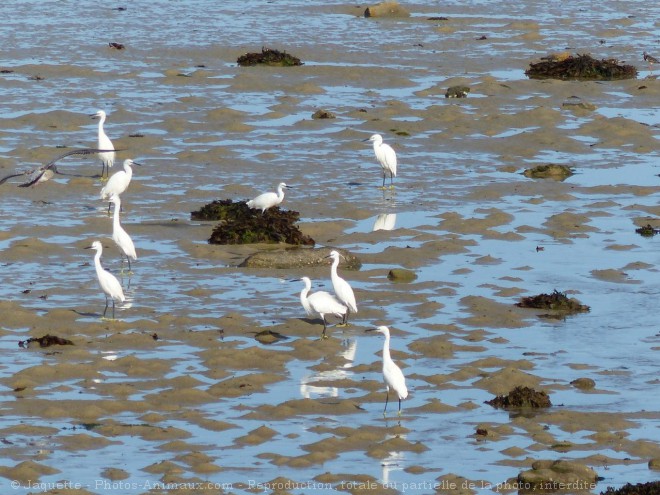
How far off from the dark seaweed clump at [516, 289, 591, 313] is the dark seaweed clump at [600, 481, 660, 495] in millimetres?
5997

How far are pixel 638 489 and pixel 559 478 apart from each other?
699 millimetres

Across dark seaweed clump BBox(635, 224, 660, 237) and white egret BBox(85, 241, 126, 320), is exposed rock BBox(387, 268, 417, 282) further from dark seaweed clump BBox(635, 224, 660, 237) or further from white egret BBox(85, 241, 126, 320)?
dark seaweed clump BBox(635, 224, 660, 237)

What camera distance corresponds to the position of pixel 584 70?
3338 centimetres

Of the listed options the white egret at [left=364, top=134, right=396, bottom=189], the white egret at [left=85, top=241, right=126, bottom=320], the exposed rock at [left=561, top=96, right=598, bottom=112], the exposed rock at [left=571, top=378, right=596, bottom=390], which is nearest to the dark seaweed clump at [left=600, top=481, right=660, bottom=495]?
the exposed rock at [left=571, top=378, right=596, bottom=390]

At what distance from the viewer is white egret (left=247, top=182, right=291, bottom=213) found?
833 inches

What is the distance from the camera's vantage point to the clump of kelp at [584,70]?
3338 cm

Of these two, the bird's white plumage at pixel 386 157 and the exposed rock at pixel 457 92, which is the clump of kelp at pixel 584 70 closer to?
the exposed rock at pixel 457 92

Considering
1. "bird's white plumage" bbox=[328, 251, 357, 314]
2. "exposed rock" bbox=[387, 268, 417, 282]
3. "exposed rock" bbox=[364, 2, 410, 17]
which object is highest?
"exposed rock" bbox=[364, 2, 410, 17]

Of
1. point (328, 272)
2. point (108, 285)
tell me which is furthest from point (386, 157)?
point (108, 285)

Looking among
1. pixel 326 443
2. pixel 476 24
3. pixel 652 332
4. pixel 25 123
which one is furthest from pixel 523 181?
pixel 476 24

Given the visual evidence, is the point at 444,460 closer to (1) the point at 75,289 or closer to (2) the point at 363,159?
(1) the point at 75,289

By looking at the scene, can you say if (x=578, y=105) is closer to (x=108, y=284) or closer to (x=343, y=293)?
(x=343, y=293)

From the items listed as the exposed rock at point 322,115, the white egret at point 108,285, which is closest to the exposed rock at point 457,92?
the exposed rock at point 322,115

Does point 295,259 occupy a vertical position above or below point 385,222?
above
